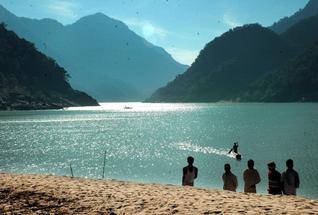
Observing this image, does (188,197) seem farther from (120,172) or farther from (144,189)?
(120,172)

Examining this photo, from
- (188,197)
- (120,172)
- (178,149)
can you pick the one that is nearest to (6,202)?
(188,197)

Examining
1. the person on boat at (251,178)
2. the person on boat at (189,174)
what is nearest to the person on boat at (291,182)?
the person on boat at (251,178)

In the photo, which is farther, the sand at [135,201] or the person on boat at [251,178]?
the person on boat at [251,178]

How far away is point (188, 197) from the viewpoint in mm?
19375

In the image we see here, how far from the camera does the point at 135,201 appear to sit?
62.6 feet

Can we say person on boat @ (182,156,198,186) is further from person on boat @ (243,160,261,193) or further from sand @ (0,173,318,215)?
person on boat @ (243,160,261,193)

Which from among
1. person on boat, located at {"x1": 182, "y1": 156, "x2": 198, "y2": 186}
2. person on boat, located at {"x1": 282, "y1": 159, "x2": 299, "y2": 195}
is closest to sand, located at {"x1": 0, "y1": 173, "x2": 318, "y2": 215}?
person on boat, located at {"x1": 182, "y1": 156, "x2": 198, "y2": 186}

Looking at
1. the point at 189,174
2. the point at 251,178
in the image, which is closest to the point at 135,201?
the point at 189,174

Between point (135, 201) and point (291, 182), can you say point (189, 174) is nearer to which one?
point (135, 201)

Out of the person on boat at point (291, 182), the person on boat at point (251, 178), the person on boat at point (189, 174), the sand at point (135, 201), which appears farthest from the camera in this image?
the person on boat at point (189, 174)

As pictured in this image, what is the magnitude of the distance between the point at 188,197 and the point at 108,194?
4.01 metres

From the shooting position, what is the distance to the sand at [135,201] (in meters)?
16.5

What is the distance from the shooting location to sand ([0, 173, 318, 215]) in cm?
1650

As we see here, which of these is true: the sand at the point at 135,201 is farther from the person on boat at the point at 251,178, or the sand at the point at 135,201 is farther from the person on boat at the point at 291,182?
the person on boat at the point at 251,178
